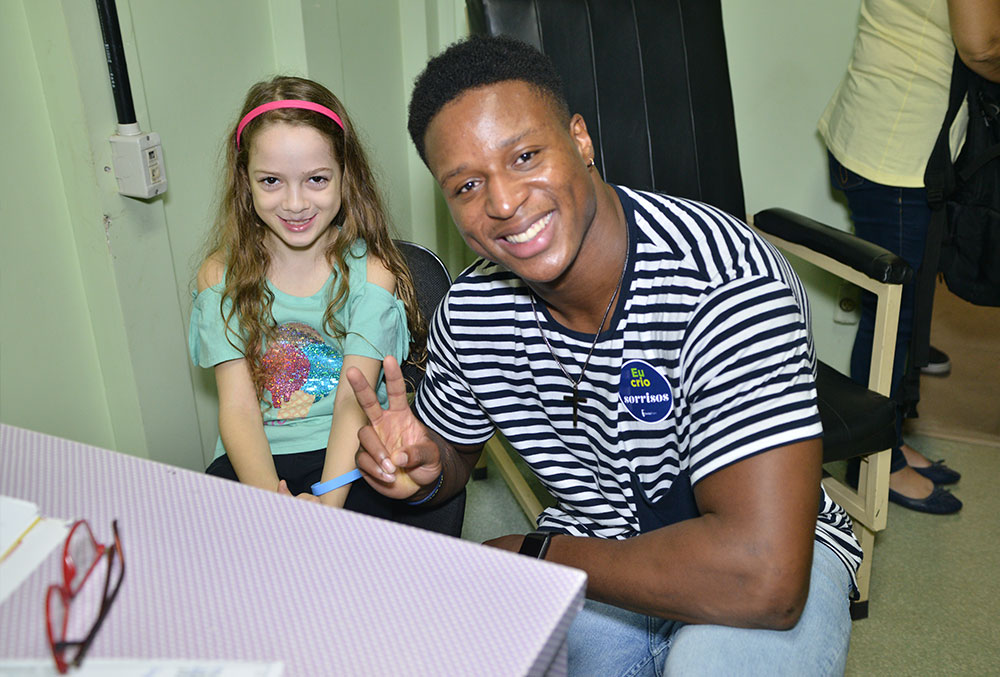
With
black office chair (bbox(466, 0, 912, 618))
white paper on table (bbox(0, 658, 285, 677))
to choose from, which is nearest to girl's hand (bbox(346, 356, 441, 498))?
A: white paper on table (bbox(0, 658, 285, 677))

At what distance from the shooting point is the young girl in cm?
130

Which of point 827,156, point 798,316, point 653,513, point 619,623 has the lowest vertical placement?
point 619,623

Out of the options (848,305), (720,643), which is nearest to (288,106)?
(720,643)

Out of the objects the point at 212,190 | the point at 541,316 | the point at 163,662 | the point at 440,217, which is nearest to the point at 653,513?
the point at 541,316

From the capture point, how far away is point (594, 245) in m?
0.99

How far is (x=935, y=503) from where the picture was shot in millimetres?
1970

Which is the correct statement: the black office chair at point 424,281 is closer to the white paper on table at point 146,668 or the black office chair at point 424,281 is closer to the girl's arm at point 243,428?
the girl's arm at point 243,428

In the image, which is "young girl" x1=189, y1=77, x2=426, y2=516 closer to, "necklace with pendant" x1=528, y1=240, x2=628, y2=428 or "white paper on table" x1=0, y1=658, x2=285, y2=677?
"necklace with pendant" x1=528, y1=240, x2=628, y2=428

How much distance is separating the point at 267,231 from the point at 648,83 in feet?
2.66

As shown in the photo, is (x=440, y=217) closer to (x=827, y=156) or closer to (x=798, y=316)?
(x=827, y=156)

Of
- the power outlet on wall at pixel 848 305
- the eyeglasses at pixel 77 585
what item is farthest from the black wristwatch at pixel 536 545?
the power outlet on wall at pixel 848 305

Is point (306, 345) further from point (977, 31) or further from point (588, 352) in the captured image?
point (977, 31)

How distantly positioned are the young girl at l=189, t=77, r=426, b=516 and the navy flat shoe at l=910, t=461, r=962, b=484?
1.35 meters

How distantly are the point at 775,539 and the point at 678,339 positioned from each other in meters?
0.23
